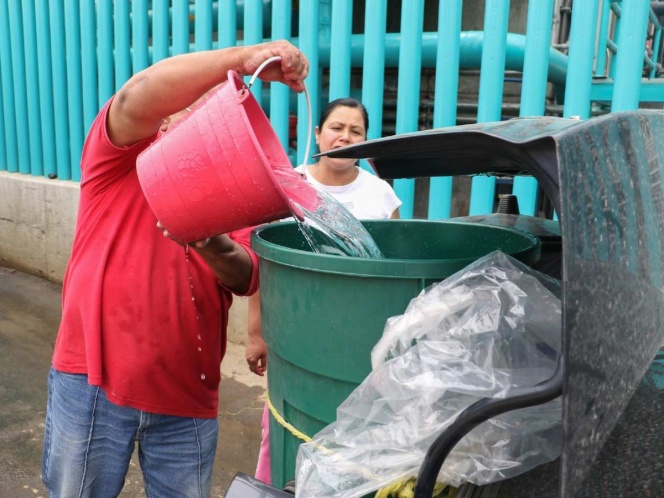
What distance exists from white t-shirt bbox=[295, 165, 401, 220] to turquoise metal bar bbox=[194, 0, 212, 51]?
1.82 m

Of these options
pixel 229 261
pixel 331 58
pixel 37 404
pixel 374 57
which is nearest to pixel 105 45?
pixel 331 58

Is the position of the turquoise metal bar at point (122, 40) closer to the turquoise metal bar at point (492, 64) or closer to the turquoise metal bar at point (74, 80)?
the turquoise metal bar at point (74, 80)

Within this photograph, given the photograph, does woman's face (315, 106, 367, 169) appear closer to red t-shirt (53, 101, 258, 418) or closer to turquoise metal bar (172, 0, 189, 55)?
red t-shirt (53, 101, 258, 418)

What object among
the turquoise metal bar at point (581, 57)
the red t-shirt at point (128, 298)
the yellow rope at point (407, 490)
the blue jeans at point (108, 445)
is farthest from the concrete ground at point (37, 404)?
the turquoise metal bar at point (581, 57)

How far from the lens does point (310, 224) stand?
1.41m

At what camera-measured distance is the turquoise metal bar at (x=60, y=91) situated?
5.13 meters

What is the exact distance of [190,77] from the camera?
1401mm

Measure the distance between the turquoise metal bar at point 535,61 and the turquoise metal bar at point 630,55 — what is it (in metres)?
0.32

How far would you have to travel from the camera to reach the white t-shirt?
107 inches

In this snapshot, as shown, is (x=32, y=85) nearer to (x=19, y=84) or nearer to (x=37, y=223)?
(x=19, y=84)

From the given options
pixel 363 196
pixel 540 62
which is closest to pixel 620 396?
pixel 363 196

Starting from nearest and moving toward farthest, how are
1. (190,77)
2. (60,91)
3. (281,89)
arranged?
(190,77)
(281,89)
(60,91)

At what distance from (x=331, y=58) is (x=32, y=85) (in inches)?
126

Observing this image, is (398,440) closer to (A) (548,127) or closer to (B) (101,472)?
(A) (548,127)
